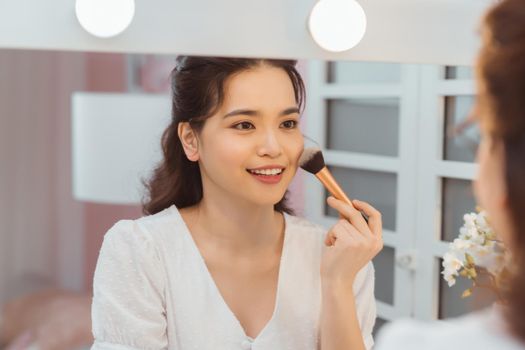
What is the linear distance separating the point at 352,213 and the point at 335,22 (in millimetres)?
182

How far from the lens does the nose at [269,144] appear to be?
2.28 feet

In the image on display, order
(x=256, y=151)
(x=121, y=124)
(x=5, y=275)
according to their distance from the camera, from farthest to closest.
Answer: (x=5, y=275) → (x=121, y=124) → (x=256, y=151)

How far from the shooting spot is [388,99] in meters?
0.83

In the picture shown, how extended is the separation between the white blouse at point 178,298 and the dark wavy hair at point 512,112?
39 centimetres

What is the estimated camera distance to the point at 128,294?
0.73 meters

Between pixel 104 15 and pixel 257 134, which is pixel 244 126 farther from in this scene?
pixel 104 15

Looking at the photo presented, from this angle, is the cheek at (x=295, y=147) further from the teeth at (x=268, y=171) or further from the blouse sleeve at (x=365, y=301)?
the blouse sleeve at (x=365, y=301)

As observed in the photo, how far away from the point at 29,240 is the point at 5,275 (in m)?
0.11

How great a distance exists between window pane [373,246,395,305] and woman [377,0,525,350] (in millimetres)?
450

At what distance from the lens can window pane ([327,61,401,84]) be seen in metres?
0.83

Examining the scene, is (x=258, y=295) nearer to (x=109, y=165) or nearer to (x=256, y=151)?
(x=256, y=151)

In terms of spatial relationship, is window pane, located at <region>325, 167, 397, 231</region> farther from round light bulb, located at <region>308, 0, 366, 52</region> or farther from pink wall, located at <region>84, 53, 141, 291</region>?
pink wall, located at <region>84, 53, 141, 291</region>

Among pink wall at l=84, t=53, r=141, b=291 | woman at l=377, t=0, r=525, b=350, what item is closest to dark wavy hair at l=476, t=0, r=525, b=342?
woman at l=377, t=0, r=525, b=350

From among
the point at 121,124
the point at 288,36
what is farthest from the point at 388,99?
the point at 121,124
